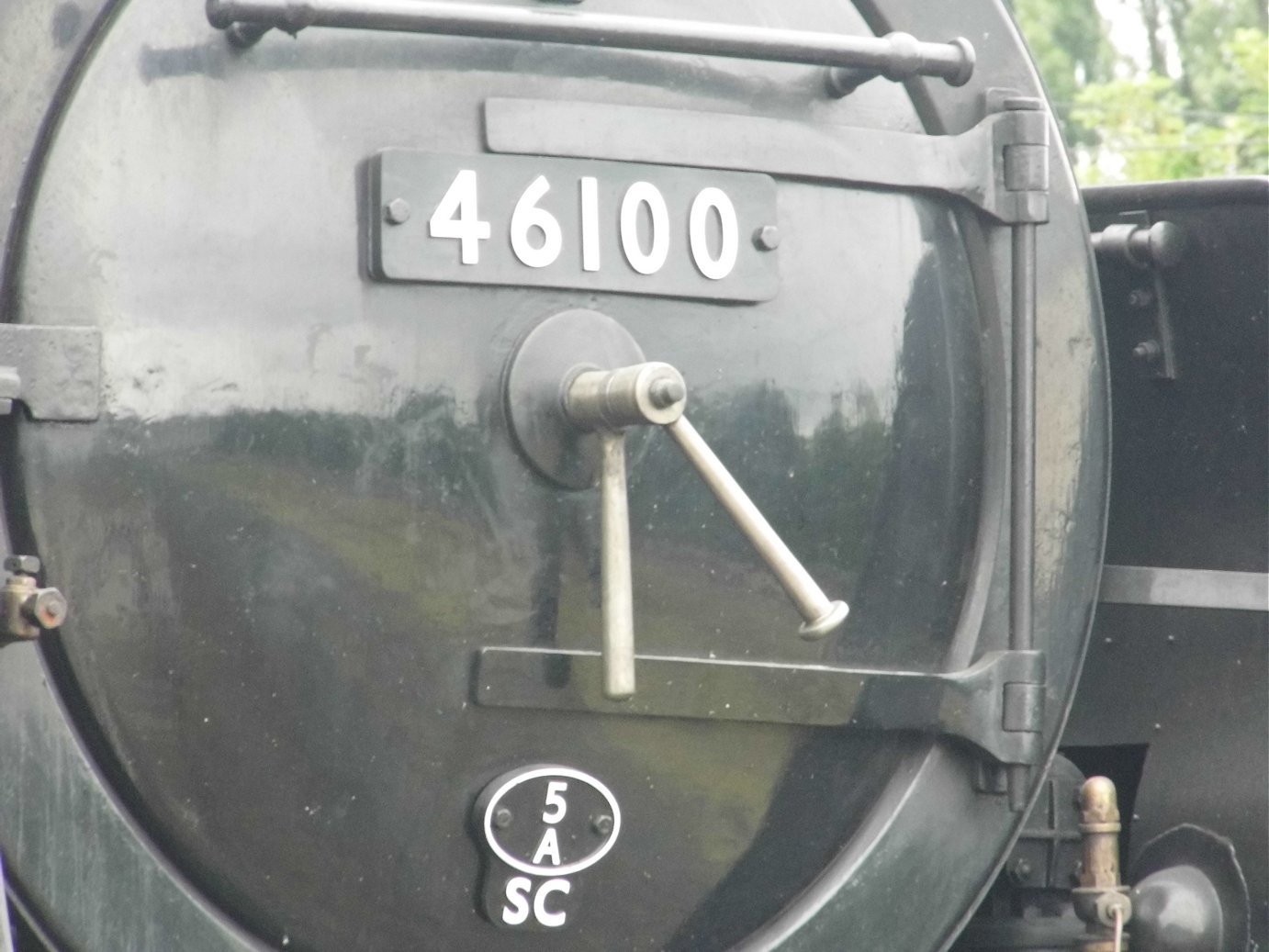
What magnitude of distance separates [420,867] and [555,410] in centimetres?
43

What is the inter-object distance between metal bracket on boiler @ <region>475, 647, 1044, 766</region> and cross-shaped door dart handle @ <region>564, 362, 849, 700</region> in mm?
99

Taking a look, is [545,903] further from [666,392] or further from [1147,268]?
[1147,268]

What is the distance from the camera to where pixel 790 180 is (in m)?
2.12

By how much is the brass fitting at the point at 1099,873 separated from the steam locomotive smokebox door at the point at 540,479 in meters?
0.11

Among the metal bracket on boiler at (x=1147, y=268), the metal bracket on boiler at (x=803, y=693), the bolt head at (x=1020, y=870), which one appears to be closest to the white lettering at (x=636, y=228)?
the metal bracket on boiler at (x=803, y=693)

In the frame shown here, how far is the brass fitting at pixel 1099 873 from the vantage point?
230 cm

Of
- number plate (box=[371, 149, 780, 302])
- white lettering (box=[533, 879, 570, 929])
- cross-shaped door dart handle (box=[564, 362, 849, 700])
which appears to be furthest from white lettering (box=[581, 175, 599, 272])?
white lettering (box=[533, 879, 570, 929])

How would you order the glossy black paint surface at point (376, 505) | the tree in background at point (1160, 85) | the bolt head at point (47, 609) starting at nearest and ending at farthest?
the bolt head at point (47, 609)
the glossy black paint surface at point (376, 505)
the tree in background at point (1160, 85)

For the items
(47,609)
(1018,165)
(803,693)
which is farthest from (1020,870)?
(47,609)

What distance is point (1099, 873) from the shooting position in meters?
2.33

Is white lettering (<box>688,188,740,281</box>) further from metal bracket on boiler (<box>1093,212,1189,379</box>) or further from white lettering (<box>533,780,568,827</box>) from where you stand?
metal bracket on boiler (<box>1093,212,1189,379</box>)

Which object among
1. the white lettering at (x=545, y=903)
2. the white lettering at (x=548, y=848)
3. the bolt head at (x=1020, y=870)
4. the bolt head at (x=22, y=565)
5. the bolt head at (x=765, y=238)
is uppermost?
the bolt head at (x=765, y=238)

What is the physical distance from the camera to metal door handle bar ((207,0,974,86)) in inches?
71.2

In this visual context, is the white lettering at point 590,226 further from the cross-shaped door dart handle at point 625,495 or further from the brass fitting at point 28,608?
the brass fitting at point 28,608
